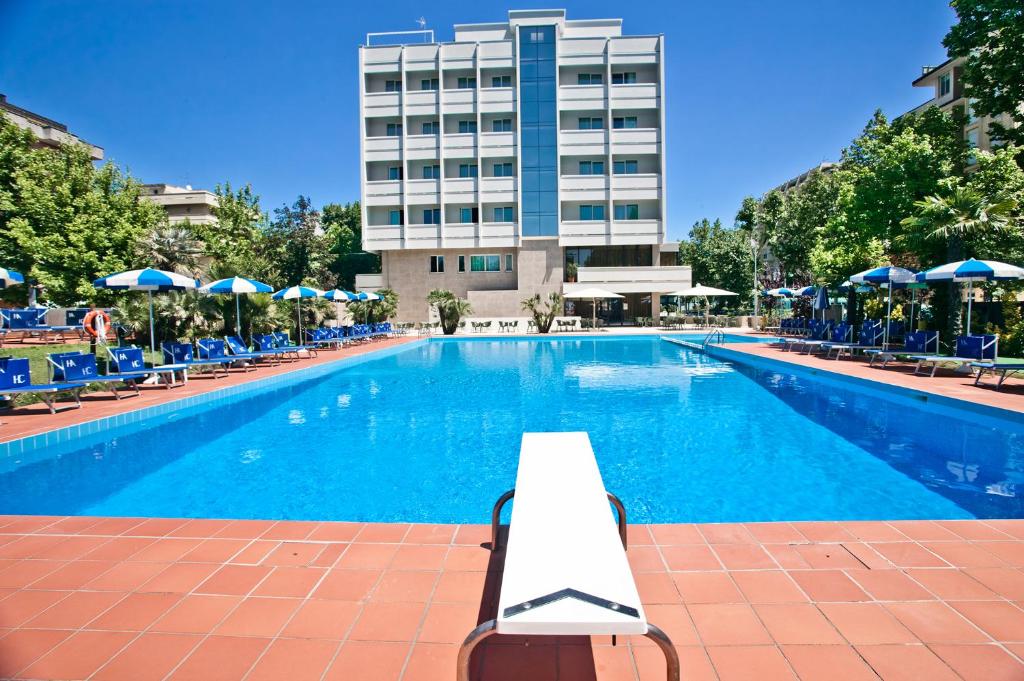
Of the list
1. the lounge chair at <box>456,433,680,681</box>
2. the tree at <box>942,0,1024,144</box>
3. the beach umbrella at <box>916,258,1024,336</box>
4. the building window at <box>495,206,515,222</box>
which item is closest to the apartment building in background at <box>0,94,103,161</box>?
the building window at <box>495,206,515,222</box>

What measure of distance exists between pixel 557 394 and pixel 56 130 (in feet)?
140

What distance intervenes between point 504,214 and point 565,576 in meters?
35.5

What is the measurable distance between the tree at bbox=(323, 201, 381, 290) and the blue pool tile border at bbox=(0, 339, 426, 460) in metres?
35.8

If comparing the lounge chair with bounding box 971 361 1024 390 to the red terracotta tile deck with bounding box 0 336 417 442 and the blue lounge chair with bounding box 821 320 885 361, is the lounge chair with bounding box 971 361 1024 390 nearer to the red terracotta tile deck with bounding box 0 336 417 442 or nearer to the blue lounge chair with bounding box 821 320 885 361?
the blue lounge chair with bounding box 821 320 885 361

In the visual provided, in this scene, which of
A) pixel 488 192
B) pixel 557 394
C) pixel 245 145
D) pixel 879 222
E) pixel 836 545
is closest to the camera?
pixel 836 545

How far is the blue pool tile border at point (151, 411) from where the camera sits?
22.1 ft

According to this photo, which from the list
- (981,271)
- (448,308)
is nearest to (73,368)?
(981,271)

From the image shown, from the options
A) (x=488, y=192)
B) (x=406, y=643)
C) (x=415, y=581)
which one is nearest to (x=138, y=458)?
(x=415, y=581)

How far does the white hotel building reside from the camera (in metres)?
34.5

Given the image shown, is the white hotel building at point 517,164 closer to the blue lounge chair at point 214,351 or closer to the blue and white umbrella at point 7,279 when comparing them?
the blue lounge chair at point 214,351

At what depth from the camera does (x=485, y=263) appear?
121ft

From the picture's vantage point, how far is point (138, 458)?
6.80 metres

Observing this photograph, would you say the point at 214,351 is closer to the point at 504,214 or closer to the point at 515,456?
the point at 515,456

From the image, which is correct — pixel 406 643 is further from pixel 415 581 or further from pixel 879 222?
pixel 879 222
